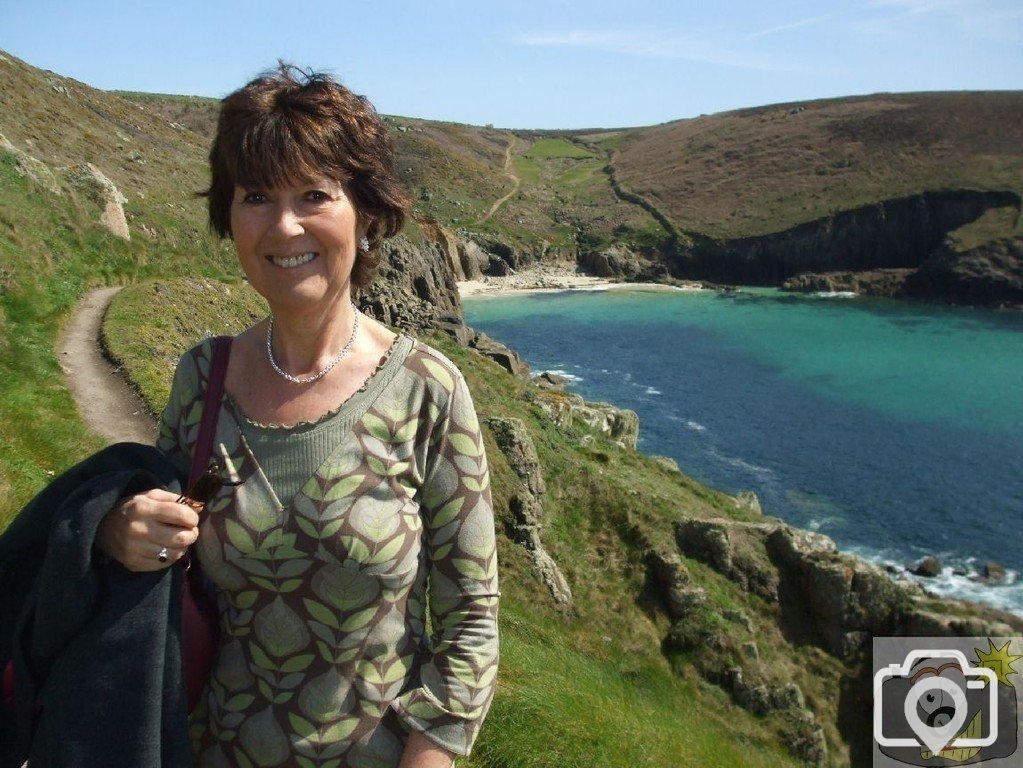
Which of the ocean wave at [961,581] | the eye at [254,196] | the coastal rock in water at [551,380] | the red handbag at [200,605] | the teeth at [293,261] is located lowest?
the ocean wave at [961,581]

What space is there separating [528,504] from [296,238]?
11.8 meters

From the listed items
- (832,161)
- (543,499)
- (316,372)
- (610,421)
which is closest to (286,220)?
(316,372)

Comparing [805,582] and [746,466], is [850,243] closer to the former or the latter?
[746,466]

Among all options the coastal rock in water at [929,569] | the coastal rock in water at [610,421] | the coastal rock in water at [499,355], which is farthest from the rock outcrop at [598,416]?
the coastal rock in water at [929,569]

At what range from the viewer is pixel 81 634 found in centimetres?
193

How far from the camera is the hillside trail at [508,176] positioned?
108 metres

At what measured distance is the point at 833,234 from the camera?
94562 millimetres

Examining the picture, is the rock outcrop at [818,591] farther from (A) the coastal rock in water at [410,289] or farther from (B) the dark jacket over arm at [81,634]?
(B) the dark jacket over arm at [81,634]

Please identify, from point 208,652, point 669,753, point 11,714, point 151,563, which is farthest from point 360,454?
point 669,753

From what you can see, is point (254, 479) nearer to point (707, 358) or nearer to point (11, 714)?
point (11, 714)

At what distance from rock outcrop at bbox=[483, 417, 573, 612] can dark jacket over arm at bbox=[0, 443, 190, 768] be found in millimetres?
11078

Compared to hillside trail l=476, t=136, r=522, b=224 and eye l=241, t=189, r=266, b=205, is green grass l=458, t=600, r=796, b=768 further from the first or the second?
hillside trail l=476, t=136, r=522, b=224

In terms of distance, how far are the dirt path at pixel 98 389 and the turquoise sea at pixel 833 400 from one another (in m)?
24.4

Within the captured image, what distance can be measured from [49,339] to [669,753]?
11.5m
